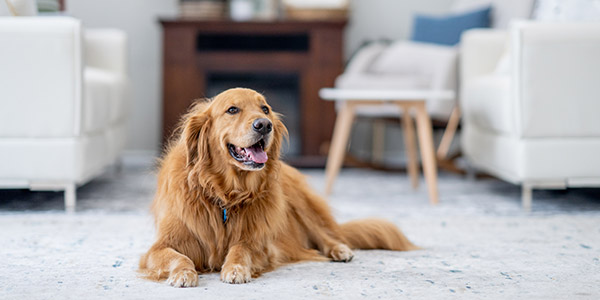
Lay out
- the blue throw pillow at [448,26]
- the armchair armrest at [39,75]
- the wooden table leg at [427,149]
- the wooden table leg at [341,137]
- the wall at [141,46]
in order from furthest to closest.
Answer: the wall at [141,46], the blue throw pillow at [448,26], the wooden table leg at [341,137], the wooden table leg at [427,149], the armchair armrest at [39,75]

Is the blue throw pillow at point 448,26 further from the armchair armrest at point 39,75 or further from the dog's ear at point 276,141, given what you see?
the dog's ear at point 276,141

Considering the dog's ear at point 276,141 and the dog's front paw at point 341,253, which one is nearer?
the dog's ear at point 276,141

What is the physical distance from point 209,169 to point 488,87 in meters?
1.68

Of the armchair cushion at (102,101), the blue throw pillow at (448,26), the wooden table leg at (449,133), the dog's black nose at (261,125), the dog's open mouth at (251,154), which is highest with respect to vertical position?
the blue throw pillow at (448,26)

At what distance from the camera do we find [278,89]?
4512mm

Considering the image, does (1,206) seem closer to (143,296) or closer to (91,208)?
A: (91,208)

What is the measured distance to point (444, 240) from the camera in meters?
2.05

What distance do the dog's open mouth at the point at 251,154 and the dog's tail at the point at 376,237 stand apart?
0.47 meters

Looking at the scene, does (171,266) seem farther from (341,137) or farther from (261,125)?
(341,137)

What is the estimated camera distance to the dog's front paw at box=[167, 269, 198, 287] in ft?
4.77

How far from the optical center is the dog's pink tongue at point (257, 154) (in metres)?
1.54

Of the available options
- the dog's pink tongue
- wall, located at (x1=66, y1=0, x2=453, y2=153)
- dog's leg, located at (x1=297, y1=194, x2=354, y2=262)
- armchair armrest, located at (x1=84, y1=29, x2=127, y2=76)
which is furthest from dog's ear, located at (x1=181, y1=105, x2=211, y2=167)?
wall, located at (x1=66, y1=0, x2=453, y2=153)

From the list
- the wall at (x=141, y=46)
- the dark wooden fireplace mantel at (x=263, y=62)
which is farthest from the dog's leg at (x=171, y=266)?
the wall at (x=141, y=46)

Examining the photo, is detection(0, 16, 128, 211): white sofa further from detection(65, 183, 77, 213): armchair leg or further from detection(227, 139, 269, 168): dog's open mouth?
detection(227, 139, 269, 168): dog's open mouth
